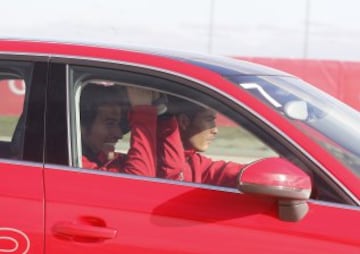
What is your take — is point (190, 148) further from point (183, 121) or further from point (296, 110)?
point (296, 110)

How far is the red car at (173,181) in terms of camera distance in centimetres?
305

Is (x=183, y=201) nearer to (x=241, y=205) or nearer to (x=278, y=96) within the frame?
(x=241, y=205)

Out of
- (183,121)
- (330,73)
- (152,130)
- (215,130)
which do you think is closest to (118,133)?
(152,130)

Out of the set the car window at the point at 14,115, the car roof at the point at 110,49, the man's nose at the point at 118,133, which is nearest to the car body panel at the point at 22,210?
the car window at the point at 14,115

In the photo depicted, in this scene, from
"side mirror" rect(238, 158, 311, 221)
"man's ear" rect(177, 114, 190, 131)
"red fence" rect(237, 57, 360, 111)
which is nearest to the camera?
"side mirror" rect(238, 158, 311, 221)

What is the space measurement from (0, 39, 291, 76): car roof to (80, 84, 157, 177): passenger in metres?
0.17

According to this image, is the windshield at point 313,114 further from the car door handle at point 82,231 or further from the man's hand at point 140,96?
the car door handle at point 82,231

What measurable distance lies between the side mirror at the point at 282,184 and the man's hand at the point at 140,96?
604 millimetres

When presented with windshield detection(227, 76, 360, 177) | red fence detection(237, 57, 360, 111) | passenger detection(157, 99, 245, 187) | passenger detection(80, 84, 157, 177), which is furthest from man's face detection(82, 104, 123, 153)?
red fence detection(237, 57, 360, 111)

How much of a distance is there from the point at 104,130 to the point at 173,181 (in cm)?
46

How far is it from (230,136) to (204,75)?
386 millimetres

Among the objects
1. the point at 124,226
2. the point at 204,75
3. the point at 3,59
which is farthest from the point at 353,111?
the point at 3,59

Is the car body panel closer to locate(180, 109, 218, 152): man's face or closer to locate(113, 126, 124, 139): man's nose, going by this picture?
locate(113, 126, 124, 139): man's nose

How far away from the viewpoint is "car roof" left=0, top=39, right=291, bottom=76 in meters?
3.50
